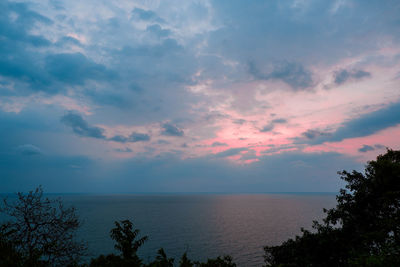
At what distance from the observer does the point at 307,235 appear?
2697cm

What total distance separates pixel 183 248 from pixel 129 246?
42.0 m

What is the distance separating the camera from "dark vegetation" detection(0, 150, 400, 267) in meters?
14.1

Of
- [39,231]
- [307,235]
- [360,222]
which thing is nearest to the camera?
[39,231]

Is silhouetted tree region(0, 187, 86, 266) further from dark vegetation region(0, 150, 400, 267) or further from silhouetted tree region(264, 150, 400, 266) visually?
silhouetted tree region(264, 150, 400, 266)

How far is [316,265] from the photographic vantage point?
23719 millimetres

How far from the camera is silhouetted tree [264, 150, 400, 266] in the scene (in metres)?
21.0

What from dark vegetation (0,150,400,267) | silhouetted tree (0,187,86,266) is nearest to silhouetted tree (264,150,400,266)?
dark vegetation (0,150,400,267)

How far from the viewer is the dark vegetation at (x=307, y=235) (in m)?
14.1

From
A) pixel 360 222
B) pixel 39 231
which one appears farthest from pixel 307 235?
pixel 39 231

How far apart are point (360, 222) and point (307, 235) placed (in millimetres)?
5784

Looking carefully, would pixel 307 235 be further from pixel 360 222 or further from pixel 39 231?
pixel 39 231

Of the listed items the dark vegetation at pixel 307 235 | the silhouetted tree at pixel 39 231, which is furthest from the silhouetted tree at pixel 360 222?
the silhouetted tree at pixel 39 231

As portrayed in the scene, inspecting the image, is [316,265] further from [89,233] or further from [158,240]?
[89,233]

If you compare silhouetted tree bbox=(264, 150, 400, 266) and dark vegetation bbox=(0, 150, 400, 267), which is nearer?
dark vegetation bbox=(0, 150, 400, 267)
